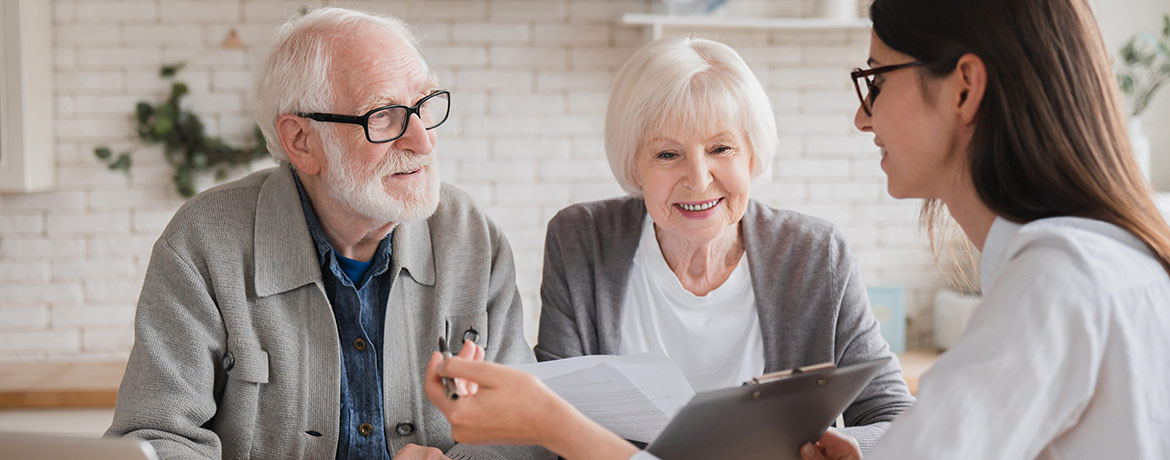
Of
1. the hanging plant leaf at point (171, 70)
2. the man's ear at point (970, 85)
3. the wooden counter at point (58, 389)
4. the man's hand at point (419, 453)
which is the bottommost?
the wooden counter at point (58, 389)


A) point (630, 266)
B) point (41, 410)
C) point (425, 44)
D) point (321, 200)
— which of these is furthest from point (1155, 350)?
point (41, 410)

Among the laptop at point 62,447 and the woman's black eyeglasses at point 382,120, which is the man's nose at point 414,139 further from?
the laptop at point 62,447

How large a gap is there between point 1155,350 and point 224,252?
1.45m

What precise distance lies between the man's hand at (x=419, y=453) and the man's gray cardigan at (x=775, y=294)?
1.13 ft

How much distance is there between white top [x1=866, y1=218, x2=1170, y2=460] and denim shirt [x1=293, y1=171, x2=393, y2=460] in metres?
1.04

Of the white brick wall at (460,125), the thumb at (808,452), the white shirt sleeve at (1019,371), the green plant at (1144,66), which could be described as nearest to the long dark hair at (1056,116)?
the white shirt sleeve at (1019,371)

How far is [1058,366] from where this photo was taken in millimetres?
958

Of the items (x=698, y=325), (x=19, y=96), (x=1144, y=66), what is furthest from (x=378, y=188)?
(x=1144, y=66)

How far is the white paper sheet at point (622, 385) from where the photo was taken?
131cm

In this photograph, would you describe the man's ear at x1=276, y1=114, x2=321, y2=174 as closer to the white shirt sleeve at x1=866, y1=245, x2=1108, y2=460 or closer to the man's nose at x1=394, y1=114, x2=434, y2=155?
the man's nose at x1=394, y1=114, x2=434, y2=155

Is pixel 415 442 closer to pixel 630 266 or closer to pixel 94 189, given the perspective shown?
pixel 630 266

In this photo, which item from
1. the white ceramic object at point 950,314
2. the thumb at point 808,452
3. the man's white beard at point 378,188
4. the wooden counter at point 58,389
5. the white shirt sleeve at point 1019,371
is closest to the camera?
the white shirt sleeve at point 1019,371

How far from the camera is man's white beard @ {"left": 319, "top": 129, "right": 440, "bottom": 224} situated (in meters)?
1.75

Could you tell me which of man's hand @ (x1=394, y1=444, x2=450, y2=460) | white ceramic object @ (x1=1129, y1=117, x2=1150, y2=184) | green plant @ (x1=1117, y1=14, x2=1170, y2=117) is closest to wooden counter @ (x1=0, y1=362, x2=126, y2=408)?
man's hand @ (x1=394, y1=444, x2=450, y2=460)
